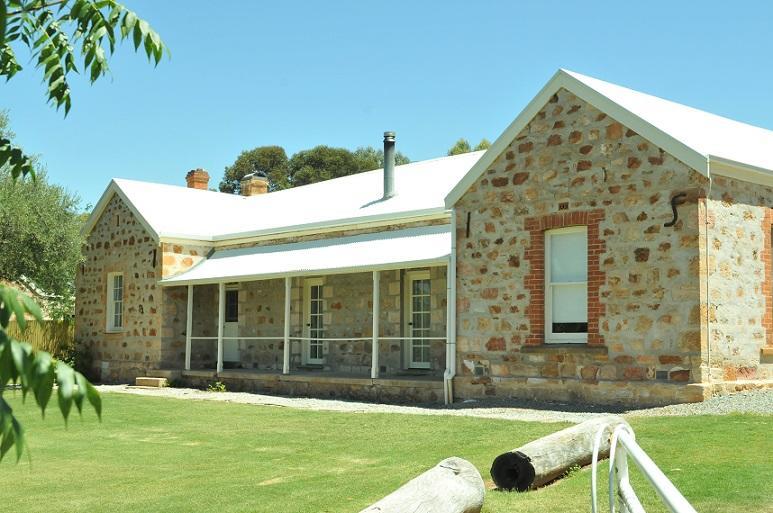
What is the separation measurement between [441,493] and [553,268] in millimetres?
8016

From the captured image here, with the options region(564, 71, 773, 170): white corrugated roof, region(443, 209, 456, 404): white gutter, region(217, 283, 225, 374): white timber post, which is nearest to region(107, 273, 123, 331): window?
region(217, 283, 225, 374): white timber post

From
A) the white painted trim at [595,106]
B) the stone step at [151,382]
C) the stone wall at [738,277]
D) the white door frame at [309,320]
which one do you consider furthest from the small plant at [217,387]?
the stone wall at [738,277]

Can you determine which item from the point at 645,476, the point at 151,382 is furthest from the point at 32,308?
A: the point at 151,382

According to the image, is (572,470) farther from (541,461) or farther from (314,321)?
(314,321)

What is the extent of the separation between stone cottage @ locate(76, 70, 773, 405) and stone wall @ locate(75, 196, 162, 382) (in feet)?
4.49

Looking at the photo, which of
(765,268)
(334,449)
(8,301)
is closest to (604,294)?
(765,268)

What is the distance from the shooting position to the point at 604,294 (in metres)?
12.9

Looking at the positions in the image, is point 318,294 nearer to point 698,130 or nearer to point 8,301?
point 698,130

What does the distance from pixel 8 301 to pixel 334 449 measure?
8.43 meters

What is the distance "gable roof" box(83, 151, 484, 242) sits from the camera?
60.2 feet

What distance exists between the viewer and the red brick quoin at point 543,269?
13000 millimetres

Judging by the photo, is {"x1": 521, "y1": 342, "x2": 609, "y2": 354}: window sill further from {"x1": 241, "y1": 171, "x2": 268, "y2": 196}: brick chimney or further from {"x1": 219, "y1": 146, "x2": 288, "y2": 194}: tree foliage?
{"x1": 219, "y1": 146, "x2": 288, "y2": 194}: tree foliage

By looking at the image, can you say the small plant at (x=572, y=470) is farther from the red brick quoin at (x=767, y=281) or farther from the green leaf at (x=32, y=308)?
the red brick quoin at (x=767, y=281)

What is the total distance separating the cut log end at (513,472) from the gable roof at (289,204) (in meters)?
9.42
